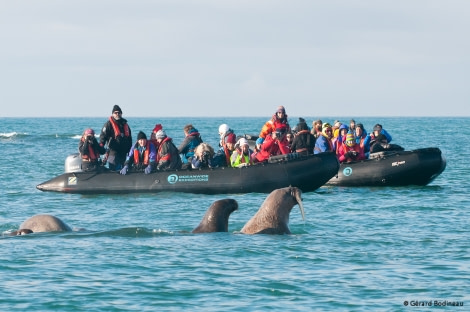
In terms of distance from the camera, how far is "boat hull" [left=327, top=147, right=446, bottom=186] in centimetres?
2391

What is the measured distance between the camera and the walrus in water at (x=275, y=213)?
15.0 metres

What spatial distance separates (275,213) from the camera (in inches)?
594

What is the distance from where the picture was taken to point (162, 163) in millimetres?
22734

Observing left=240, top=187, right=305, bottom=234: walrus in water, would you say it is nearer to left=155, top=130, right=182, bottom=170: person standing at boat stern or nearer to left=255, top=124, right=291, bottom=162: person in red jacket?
left=255, top=124, right=291, bottom=162: person in red jacket

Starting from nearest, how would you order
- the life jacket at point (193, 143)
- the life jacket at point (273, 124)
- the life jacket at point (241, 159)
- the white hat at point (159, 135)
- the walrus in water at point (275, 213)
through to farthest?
the walrus in water at point (275, 213)
the white hat at point (159, 135)
the life jacket at point (241, 159)
the life jacket at point (193, 143)
the life jacket at point (273, 124)

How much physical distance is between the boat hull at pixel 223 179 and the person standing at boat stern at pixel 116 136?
478mm

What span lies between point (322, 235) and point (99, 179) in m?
8.45

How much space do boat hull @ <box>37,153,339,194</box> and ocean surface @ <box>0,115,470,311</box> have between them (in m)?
1.61

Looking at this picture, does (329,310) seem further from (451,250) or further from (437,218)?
(437,218)

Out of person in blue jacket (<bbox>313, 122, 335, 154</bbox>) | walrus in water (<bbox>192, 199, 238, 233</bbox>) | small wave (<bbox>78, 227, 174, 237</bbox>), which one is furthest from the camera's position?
person in blue jacket (<bbox>313, 122, 335, 154</bbox>)

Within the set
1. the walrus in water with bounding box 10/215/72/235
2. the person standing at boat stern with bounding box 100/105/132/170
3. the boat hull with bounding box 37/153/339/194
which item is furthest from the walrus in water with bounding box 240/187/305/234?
the person standing at boat stern with bounding box 100/105/132/170

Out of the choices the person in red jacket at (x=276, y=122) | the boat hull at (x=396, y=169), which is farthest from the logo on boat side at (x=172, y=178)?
the boat hull at (x=396, y=169)

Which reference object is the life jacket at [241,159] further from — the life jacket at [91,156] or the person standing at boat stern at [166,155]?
the life jacket at [91,156]

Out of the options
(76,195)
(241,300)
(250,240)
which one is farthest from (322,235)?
(76,195)
